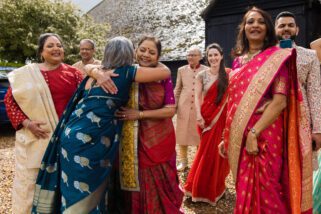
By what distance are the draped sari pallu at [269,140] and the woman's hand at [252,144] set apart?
1.6 inches

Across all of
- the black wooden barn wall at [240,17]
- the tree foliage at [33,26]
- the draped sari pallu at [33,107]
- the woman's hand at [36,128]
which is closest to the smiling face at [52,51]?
the draped sari pallu at [33,107]

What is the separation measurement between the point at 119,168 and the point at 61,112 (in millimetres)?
758

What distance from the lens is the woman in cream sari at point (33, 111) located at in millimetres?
2936

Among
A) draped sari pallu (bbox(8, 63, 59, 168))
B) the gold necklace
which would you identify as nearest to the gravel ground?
draped sari pallu (bbox(8, 63, 59, 168))

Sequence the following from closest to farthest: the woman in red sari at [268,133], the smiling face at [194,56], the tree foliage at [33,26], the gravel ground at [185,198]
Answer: the woman in red sari at [268,133]
the gravel ground at [185,198]
the smiling face at [194,56]
the tree foliage at [33,26]

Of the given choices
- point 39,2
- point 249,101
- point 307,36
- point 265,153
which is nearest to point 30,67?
point 249,101

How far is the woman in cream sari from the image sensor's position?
294cm

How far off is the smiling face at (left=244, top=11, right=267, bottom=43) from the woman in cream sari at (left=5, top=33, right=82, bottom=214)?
162 cm

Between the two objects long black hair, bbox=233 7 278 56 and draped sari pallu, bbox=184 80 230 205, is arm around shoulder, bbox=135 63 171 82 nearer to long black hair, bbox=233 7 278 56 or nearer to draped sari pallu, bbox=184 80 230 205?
long black hair, bbox=233 7 278 56

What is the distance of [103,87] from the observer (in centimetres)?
244

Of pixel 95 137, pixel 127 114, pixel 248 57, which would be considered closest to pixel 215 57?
pixel 248 57

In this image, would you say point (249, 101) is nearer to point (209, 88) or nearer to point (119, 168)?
point (119, 168)

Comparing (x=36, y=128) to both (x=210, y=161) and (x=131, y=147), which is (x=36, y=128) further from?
(x=210, y=161)

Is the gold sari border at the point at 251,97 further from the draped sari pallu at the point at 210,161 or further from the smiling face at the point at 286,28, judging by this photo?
the draped sari pallu at the point at 210,161
